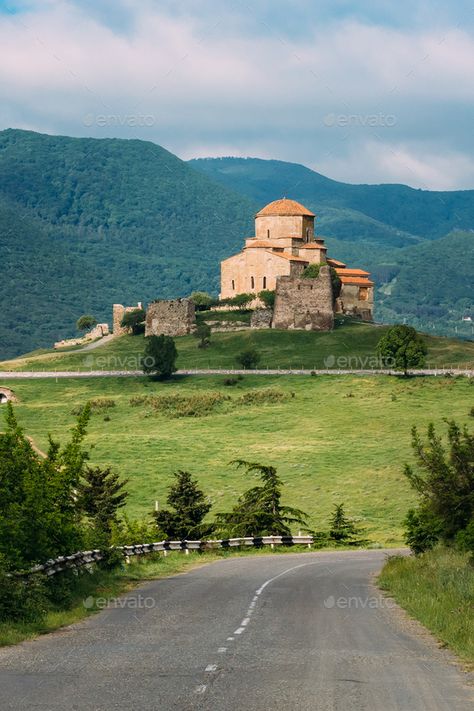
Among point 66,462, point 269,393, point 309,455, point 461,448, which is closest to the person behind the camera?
point 66,462

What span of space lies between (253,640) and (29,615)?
396cm

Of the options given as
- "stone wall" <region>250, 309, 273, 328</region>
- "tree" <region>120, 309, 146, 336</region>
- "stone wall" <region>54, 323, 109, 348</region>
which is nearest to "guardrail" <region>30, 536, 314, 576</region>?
"stone wall" <region>250, 309, 273, 328</region>

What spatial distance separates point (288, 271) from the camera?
13325cm

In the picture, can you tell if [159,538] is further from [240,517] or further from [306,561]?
[240,517]

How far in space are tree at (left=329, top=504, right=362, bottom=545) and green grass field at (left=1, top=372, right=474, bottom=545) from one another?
1.02 meters

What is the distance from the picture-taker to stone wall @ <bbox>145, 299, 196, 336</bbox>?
444 ft

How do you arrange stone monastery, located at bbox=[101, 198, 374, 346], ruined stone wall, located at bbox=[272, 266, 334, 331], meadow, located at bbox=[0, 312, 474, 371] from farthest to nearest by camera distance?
stone monastery, located at bbox=[101, 198, 374, 346] < ruined stone wall, located at bbox=[272, 266, 334, 331] < meadow, located at bbox=[0, 312, 474, 371]

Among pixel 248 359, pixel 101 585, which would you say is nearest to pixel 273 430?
pixel 248 359

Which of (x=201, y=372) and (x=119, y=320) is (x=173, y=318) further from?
(x=201, y=372)

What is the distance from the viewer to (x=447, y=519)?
31.9 m

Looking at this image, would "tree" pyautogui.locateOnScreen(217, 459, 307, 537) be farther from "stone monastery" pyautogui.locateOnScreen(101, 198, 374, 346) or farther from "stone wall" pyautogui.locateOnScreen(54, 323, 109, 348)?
"stone wall" pyautogui.locateOnScreen(54, 323, 109, 348)

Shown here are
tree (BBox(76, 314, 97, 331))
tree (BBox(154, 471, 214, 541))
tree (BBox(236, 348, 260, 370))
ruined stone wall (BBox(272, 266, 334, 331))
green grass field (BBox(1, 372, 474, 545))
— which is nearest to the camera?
tree (BBox(154, 471, 214, 541))

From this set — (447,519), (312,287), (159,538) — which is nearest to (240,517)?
(159,538)

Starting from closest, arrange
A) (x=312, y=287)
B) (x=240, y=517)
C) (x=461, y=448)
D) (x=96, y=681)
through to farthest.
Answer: (x=96, y=681) → (x=461, y=448) → (x=240, y=517) → (x=312, y=287)
